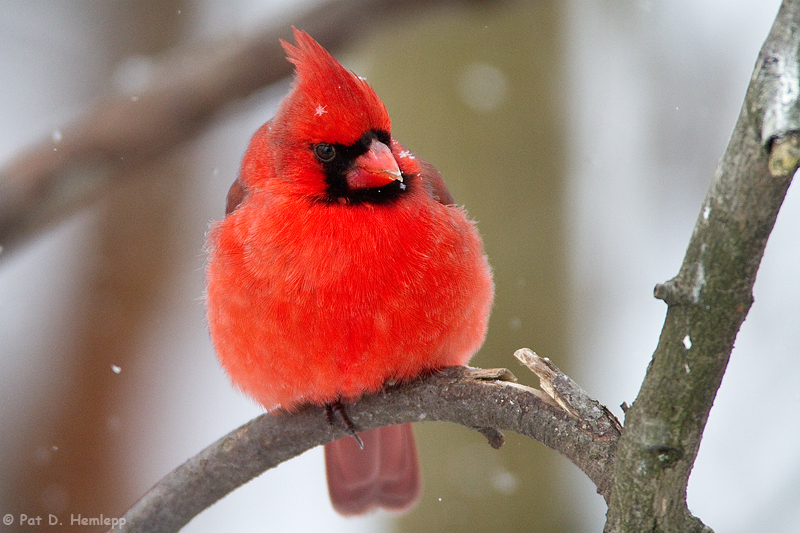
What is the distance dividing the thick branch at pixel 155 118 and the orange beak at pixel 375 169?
3.15ft

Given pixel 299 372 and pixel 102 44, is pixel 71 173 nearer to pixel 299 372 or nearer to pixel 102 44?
pixel 299 372

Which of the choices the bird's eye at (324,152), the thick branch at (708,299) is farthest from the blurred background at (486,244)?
the thick branch at (708,299)

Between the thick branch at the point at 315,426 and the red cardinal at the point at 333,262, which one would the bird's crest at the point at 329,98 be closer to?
the red cardinal at the point at 333,262

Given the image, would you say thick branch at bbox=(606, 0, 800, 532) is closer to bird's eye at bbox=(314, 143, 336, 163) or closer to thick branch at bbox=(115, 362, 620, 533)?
thick branch at bbox=(115, 362, 620, 533)

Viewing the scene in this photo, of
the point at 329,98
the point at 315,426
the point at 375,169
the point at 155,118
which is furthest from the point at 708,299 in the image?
the point at 155,118

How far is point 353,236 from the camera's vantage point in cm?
188

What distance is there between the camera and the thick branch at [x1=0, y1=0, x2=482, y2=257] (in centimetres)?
262

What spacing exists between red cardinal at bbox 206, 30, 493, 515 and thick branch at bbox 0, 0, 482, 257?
2.45 ft

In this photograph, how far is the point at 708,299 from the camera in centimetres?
104

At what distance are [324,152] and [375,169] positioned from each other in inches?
6.2

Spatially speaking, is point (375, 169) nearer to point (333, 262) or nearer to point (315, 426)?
point (333, 262)

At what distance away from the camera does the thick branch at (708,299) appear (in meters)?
0.88

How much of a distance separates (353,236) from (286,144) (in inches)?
12.2

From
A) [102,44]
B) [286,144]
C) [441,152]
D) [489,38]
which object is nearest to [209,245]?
[286,144]
